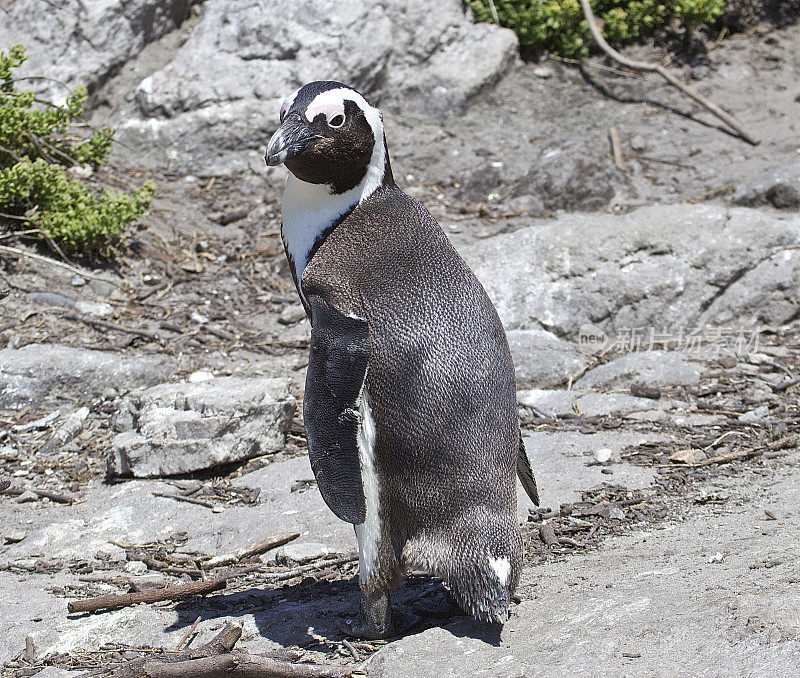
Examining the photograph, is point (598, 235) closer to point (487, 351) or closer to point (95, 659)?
point (487, 351)

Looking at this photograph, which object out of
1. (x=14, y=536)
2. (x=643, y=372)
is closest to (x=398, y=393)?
(x=14, y=536)

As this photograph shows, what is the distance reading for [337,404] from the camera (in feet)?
7.89

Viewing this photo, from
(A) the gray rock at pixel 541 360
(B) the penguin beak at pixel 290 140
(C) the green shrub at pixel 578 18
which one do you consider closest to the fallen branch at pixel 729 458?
(A) the gray rock at pixel 541 360

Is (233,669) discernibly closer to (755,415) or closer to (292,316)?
(755,415)

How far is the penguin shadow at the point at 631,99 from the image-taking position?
7.91 metres

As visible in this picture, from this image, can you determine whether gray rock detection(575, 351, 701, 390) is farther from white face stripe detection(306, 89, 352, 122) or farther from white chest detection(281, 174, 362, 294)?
white face stripe detection(306, 89, 352, 122)

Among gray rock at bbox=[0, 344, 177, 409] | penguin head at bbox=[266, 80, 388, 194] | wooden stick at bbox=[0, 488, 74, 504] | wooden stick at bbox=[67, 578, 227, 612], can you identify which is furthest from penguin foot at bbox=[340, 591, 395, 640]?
gray rock at bbox=[0, 344, 177, 409]

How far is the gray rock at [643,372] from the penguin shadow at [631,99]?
3.66 metres

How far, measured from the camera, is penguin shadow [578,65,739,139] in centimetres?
791

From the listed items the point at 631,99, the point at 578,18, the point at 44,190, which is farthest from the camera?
the point at 578,18

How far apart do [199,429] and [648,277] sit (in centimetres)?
293

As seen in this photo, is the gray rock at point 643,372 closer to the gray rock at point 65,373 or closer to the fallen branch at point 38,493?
the gray rock at point 65,373

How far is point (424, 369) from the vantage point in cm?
241

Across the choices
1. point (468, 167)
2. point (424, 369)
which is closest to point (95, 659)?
point (424, 369)
